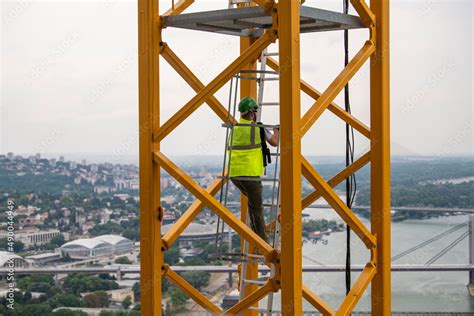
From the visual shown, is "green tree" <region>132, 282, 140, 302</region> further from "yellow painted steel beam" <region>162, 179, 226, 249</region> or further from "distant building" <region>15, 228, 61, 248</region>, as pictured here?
"yellow painted steel beam" <region>162, 179, 226, 249</region>

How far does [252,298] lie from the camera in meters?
5.98

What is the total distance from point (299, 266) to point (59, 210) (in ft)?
36.4

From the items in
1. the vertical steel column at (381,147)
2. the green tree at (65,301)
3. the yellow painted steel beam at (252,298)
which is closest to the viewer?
the yellow painted steel beam at (252,298)

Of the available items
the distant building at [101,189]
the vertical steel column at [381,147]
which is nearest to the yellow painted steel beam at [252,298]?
the vertical steel column at [381,147]

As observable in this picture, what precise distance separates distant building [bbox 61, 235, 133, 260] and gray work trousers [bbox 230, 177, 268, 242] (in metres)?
8.26

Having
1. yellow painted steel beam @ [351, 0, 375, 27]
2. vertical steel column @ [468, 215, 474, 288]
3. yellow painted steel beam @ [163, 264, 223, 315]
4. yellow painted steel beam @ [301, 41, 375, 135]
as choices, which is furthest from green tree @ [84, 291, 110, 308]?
yellow painted steel beam @ [351, 0, 375, 27]

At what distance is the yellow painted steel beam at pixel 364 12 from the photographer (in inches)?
239

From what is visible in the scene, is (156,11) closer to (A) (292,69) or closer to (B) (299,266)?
(A) (292,69)

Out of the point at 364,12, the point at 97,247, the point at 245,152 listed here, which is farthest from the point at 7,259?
the point at 364,12

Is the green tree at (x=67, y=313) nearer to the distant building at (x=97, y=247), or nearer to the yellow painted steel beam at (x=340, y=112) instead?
the distant building at (x=97, y=247)

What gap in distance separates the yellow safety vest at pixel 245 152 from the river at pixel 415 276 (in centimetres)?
462

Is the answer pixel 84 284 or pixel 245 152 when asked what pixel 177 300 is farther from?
pixel 245 152

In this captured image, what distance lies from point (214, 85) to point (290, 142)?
90 centimetres

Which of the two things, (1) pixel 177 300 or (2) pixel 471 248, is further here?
(2) pixel 471 248
